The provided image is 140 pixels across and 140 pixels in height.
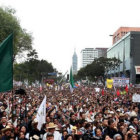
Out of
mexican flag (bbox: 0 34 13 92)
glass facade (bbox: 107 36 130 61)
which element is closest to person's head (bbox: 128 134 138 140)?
mexican flag (bbox: 0 34 13 92)

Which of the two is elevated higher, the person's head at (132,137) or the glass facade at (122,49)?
the glass facade at (122,49)

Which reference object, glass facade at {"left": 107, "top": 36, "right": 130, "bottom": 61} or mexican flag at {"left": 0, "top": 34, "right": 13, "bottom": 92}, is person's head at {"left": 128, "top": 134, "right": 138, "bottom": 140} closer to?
mexican flag at {"left": 0, "top": 34, "right": 13, "bottom": 92}

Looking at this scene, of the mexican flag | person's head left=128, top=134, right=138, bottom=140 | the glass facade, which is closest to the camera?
person's head left=128, top=134, right=138, bottom=140

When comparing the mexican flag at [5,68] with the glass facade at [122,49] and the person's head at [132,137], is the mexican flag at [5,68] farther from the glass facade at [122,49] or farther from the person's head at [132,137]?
the glass facade at [122,49]

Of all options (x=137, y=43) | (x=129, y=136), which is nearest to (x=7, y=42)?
(x=129, y=136)

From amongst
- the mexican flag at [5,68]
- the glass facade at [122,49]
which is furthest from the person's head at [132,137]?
the glass facade at [122,49]

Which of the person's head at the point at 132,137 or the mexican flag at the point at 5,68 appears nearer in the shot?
the person's head at the point at 132,137

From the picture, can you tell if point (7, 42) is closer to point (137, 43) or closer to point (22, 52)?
point (22, 52)

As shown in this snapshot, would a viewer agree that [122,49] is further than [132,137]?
Yes

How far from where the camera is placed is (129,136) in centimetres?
676

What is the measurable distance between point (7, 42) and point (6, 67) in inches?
23.8

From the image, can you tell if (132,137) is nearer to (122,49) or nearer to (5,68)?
(5,68)

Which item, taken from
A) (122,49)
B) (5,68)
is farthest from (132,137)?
(122,49)

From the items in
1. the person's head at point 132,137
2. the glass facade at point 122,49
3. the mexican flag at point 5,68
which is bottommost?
the person's head at point 132,137
